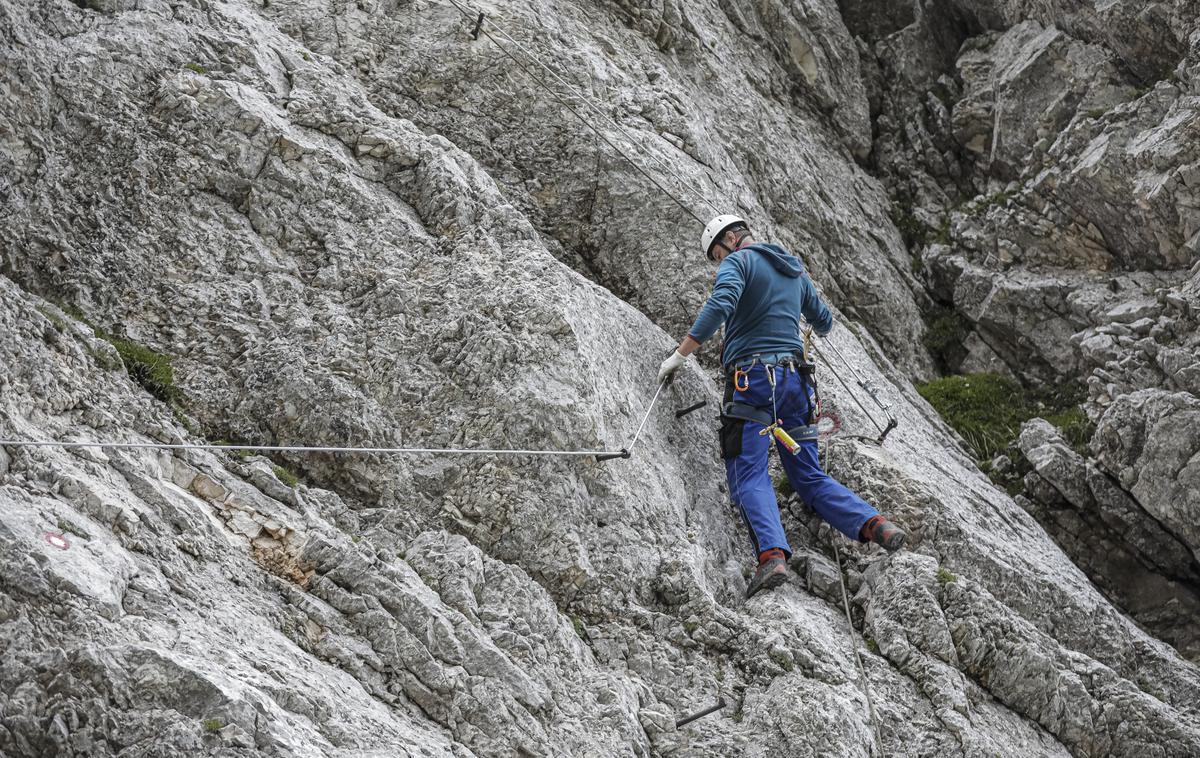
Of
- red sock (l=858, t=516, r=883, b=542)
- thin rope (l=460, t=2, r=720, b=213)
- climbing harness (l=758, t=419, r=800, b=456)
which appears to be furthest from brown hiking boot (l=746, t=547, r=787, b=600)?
thin rope (l=460, t=2, r=720, b=213)

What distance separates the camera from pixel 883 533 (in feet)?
29.0

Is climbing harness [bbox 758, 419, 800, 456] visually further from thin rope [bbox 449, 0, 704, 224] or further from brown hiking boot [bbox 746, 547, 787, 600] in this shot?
thin rope [bbox 449, 0, 704, 224]

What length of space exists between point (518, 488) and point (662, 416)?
82.0 inches

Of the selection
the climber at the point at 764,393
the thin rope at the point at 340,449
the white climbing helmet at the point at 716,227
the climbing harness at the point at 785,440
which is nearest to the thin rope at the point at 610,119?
the white climbing helmet at the point at 716,227

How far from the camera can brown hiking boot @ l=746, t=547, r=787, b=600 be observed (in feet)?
28.2

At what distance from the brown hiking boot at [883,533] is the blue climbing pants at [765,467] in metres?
0.07

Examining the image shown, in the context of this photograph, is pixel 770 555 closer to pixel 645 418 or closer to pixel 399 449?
pixel 645 418

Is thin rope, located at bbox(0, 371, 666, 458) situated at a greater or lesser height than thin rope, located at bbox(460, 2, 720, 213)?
lesser

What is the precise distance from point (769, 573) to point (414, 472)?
3001 mm

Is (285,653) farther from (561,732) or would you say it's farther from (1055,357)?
(1055,357)

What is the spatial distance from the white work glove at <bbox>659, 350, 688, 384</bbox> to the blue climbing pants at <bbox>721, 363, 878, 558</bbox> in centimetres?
49

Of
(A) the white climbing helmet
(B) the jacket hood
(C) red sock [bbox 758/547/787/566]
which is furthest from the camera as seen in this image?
(A) the white climbing helmet

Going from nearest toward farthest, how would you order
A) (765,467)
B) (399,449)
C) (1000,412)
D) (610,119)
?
1. (399,449)
2. (765,467)
3. (610,119)
4. (1000,412)

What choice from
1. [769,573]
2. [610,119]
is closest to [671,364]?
[769,573]
